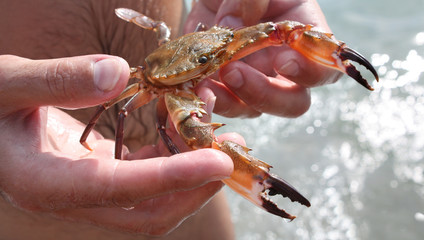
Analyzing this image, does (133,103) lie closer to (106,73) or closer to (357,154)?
(106,73)

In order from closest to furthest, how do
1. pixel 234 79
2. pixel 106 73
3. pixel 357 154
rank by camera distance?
pixel 106 73 → pixel 234 79 → pixel 357 154

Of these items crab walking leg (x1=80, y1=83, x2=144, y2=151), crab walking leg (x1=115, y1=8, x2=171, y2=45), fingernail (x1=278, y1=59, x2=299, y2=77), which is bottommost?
crab walking leg (x1=80, y1=83, x2=144, y2=151)

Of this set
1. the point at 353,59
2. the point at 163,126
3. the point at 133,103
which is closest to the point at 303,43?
the point at 353,59

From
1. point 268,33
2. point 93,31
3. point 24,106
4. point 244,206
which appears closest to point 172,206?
point 24,106

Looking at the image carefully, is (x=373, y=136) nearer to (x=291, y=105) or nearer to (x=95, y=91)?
(x=291, y=105)

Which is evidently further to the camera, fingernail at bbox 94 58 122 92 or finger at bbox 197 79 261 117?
finger at bbox 197 79 261 117

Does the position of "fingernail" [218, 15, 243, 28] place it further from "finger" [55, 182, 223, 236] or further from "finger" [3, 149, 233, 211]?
"finger" [3, 149, 233, 211]

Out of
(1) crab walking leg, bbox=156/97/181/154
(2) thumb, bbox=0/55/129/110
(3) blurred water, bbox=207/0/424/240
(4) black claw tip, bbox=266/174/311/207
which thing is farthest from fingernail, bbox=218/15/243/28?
(3) blurred water, bbox=207/0/424/240
